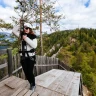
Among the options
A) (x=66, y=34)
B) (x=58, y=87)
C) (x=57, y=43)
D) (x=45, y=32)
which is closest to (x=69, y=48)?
(x=57, y=43)

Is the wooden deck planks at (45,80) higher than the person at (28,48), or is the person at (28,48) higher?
the person at (28,48)

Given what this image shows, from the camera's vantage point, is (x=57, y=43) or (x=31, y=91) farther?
(x=57, y=43)

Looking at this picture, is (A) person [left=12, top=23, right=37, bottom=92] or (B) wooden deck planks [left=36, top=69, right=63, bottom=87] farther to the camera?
(B) wooden deck planks [left=36, top=69, right=63, bottom=87]

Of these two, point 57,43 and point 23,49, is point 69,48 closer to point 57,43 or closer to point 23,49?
point 57,43

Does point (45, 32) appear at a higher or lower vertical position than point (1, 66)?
higher

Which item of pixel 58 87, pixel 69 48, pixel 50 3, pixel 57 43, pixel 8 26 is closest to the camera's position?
pixel 58 87

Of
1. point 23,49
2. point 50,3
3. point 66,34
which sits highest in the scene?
point 66,34

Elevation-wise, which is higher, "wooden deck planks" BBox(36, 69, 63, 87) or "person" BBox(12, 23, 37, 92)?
"person" BBox(12, 23, 37, 92)

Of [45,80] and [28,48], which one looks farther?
[45,80]

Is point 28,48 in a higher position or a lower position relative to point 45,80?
higher

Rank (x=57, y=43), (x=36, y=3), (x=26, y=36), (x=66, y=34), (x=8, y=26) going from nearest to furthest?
1. (x=26, y=36)
2. (x=8, y=26)
3. (x=36, y=3)
4. (x=57, y=43)
5. (x=66, y=34)

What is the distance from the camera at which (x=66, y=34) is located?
364 ft

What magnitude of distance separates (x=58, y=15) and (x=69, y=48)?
7309 centimetres

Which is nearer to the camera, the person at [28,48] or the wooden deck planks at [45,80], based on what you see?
the person at [28,48]
